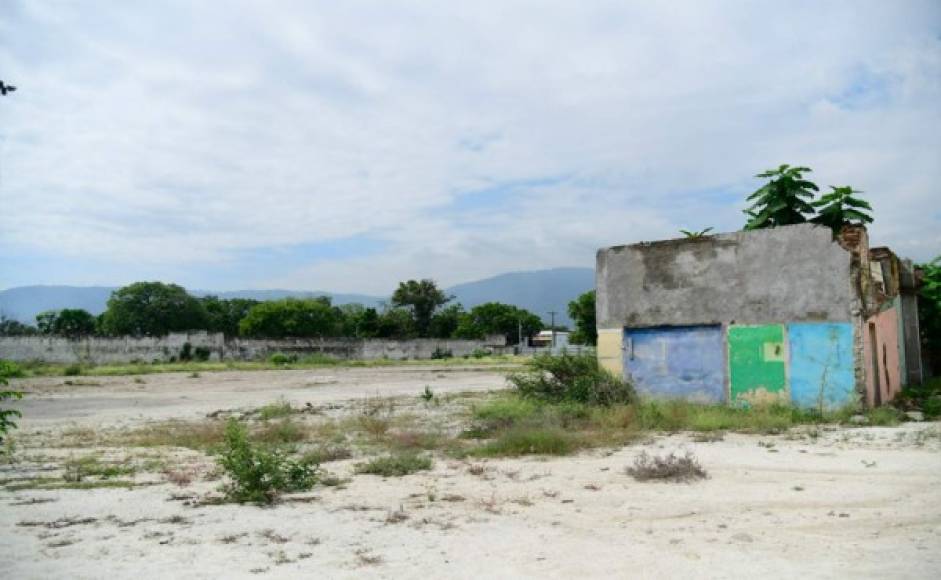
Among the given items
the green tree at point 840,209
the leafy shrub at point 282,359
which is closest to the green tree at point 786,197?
the green tree at point 840,209

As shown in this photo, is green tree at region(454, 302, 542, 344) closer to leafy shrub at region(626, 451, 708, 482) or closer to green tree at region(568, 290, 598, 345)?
green tree at region(568, 290, 598, 345)

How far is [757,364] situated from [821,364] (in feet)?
3.98

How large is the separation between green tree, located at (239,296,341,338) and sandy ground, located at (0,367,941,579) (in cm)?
6575

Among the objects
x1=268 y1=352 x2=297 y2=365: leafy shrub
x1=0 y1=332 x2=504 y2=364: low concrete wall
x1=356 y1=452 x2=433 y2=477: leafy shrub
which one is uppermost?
x1=0 y1=332 x2=504 y2=364: low concrete wall

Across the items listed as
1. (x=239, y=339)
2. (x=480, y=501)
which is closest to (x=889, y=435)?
(x=480, y=501)

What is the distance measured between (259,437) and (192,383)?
23135 mm

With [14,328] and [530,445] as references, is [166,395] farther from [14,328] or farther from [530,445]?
[14,328]

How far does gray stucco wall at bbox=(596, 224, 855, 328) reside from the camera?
14227 millimetres

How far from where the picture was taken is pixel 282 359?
55.3 metres

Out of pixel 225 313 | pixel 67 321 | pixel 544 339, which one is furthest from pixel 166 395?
pixel 544 339

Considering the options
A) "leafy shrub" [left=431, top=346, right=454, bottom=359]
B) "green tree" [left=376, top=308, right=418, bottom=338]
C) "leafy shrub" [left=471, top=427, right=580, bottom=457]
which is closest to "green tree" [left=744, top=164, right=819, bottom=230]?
"leafy shrub" [left=471, top=427, right=580, bottom=457]

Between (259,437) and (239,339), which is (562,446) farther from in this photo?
(239,339)

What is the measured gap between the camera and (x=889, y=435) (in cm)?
1123

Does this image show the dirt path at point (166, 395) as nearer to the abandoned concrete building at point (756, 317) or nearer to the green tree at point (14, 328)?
the abandoned concrete building at point (756, 317)
